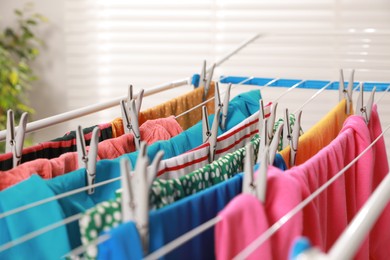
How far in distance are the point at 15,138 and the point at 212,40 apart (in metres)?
2.09

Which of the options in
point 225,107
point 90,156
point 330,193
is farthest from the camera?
point 225,107

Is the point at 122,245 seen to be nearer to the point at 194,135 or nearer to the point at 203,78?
the point at 194,135

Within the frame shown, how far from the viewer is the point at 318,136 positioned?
1542 millimetres

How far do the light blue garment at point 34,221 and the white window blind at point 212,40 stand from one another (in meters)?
2.23

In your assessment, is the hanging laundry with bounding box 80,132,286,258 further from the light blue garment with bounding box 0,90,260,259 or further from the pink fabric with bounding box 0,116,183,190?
the pink fabric with bounding box 0,116,183,190

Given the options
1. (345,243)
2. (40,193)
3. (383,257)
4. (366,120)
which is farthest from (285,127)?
(345,243)

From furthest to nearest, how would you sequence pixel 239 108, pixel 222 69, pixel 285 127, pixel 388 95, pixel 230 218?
pixel 222 69 < pixel 388 95 < pixel 239 108 < pixel 285 127 < pixel 230 218

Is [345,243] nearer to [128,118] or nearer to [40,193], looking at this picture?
[40,193]

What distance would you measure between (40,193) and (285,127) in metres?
0.54

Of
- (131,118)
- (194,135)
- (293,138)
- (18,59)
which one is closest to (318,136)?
(293,138)

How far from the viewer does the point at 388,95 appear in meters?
3.08

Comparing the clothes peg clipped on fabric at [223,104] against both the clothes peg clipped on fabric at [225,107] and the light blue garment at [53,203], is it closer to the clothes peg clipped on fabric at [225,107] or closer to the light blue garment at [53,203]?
the clothes peg clipped on fabric at [225,107]

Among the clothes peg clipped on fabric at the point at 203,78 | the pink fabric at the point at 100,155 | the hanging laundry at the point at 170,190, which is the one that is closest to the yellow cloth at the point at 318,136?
the hanging laundry at the point at 170,190

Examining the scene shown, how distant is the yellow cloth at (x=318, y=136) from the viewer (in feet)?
4.79
